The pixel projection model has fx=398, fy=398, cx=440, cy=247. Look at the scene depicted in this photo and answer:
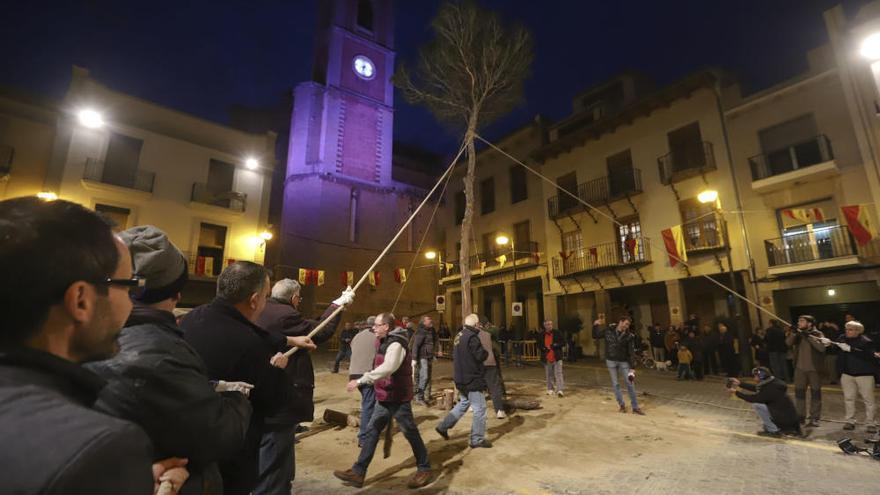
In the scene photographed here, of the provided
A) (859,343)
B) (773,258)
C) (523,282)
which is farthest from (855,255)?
(523,282)

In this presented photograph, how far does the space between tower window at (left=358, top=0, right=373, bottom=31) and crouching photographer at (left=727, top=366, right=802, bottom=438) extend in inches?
1148

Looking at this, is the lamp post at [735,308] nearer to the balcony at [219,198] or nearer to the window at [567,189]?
the window at [567,189]

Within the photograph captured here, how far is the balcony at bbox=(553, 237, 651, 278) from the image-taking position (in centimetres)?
1762

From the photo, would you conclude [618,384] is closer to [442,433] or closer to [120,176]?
[442,433]

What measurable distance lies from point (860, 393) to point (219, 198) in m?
22.6

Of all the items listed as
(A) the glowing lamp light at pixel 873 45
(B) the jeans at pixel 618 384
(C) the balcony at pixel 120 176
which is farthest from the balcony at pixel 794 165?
(C) the balcony at pixel 120 176

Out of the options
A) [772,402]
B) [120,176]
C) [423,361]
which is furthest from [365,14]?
[772,402]

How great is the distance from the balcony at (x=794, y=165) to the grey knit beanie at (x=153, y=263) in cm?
1791

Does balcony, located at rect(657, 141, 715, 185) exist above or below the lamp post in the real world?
above

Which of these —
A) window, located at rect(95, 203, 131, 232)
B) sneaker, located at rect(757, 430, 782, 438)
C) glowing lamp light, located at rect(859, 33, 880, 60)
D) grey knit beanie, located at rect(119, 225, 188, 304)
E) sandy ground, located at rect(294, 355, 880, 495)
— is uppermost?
window, located at rect(95, 203, 131, 232)

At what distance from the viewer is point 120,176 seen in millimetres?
17516

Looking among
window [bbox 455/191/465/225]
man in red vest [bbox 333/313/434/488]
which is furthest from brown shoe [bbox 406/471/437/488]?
window [bbox 455/191/465/225]

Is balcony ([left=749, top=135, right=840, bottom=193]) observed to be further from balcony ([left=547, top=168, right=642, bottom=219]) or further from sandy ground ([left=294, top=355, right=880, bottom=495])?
sandy ground ([left=294, top=355, right=880, bottom=495])

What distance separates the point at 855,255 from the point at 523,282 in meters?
13.9
